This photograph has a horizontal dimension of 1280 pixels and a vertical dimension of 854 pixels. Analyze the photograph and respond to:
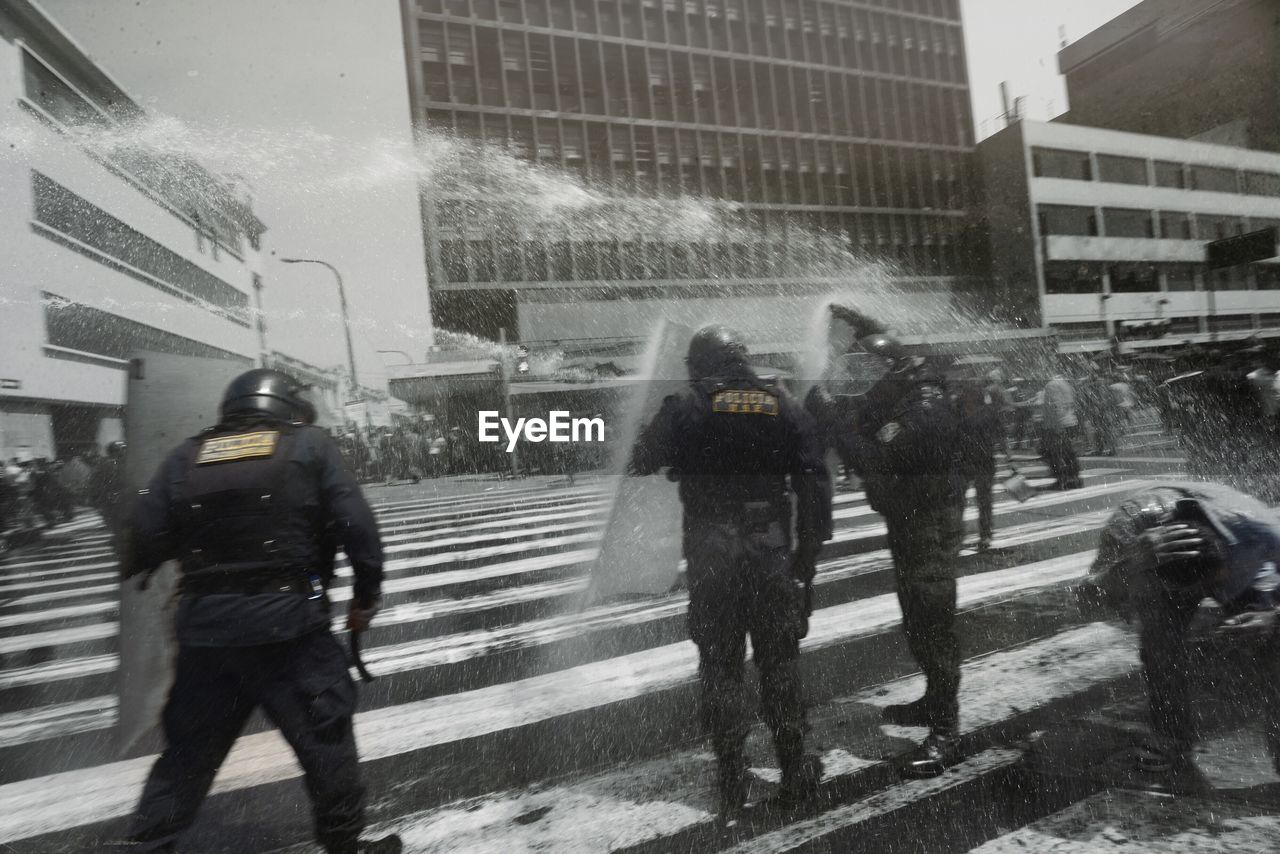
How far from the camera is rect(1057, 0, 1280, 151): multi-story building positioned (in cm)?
214

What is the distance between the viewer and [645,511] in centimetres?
229

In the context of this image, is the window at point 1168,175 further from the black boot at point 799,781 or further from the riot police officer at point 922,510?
the black boot at point 799,781

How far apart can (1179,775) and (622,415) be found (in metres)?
2.17

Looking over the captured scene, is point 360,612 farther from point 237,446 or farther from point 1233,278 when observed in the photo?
point 1233,278

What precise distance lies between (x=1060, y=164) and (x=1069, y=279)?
325mm

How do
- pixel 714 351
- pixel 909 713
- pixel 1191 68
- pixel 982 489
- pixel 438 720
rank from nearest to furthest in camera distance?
pixel 714 351 → pixel 1191 68 → pixel 982 489 → pixel 909 713 → pixel 438 720

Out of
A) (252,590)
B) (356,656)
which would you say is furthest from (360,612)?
(252,590)

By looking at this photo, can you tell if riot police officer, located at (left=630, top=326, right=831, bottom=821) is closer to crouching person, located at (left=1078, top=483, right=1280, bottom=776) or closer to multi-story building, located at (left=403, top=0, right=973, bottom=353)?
multi-story building, located at (left=403, top=0, right=973, bottom=353)

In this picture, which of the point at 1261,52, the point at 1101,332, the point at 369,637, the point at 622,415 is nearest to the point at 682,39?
the point at 622,415

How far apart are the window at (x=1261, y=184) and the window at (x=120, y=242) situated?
2848 millimetres

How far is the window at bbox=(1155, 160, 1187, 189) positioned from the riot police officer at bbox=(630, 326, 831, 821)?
4.07 ft

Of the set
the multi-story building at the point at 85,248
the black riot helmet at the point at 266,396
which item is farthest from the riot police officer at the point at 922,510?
the multi-story building at the point at 85,248

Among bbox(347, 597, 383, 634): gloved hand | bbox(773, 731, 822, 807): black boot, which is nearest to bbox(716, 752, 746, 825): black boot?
bbox(773, 731, 822, 807): black boot

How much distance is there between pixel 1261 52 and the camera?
87.9 inches
